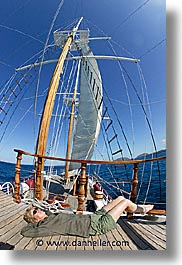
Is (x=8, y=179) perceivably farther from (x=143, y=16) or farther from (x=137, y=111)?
(x=143, y=16)

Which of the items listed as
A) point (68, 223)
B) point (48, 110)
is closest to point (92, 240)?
point (68, 223)

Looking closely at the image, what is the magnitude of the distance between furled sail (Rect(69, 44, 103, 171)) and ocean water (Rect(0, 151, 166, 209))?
0.24 m

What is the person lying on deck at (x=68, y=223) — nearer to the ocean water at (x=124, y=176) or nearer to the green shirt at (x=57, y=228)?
the green shirt at (x=57, y=228)

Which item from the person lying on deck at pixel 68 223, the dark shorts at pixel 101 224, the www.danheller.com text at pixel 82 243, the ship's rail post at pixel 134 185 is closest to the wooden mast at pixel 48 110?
the person lying on deck at pixel 68 223

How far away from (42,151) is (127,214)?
0.82 m

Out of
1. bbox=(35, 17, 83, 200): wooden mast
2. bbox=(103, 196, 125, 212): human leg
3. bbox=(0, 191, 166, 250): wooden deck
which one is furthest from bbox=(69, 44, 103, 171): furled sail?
bbox=(0, 191, 166, 250): wooden deck

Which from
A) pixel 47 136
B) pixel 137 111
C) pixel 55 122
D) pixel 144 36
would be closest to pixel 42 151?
pixel 47 136

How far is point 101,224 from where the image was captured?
1841mm

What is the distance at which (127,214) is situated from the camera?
2.13 metres

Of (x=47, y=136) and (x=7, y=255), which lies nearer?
(x=7, y=255)

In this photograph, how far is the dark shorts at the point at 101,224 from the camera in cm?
183

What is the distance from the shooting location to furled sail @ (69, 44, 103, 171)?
2.39m

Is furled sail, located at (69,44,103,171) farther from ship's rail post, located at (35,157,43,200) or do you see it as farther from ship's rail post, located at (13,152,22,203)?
ship's rail post, located at (13,152,22,203)

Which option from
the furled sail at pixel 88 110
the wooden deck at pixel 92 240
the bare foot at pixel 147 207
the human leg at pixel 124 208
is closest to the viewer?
the wooden deck at pixel 92 240
